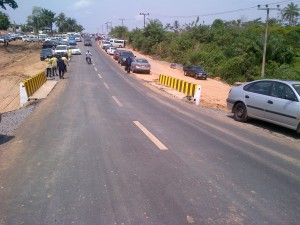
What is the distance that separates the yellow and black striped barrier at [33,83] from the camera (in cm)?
1717

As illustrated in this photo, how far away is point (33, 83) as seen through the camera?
19.1m

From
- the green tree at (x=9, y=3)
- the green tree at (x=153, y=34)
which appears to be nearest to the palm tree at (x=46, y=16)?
the green tree at (x=9, y=3)

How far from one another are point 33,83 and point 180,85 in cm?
892

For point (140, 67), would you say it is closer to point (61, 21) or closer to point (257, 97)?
point (257, 97)

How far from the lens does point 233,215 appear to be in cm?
466

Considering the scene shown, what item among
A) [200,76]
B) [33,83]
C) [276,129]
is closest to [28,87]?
[33,83]

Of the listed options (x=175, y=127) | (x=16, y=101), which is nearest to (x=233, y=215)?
(x=175, y=127)

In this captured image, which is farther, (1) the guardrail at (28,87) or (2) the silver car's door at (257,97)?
(1) the guardrail at (28,87)

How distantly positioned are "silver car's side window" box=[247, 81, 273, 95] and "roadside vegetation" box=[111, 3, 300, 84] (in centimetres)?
2024

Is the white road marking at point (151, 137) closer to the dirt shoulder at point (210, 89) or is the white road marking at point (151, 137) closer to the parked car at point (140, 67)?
the dirt shoulder at point (210, 89)

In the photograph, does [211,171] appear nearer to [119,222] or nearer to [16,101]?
[119,222]

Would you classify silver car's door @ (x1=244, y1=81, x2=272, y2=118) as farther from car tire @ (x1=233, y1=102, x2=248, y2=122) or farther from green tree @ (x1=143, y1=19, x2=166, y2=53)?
green tree @ (x1=143, y1=19, x2=166, y2=53)

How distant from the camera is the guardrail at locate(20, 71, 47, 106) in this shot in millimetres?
16578

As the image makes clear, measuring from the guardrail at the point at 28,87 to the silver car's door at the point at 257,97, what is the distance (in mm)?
10758
